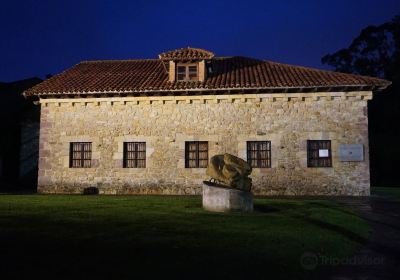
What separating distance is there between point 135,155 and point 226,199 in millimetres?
7891

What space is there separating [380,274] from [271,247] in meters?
1.40

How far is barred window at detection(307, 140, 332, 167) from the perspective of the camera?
15367 mm

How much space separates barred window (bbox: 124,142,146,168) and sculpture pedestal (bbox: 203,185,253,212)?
732 centimetres

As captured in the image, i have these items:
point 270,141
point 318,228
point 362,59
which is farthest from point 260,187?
point 362,59

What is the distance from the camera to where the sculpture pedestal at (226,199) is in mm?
9086

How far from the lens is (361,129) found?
15.2 meters

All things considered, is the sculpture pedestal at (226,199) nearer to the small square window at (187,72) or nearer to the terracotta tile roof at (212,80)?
the terracotta tile roof at (212,80)

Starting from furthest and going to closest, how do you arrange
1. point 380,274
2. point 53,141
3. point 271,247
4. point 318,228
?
point 53,141, point 318,228, point 271,247, point 380,274

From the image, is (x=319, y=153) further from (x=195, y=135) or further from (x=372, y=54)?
(x=372, y=54)

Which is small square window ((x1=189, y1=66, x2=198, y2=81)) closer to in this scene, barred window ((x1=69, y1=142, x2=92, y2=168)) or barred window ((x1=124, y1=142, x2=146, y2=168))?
barred window ((x1=124, y1=142, x2=146, y2=168))

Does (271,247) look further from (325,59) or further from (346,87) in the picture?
(325,59)

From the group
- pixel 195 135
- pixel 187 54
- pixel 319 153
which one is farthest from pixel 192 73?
pixel 319 153

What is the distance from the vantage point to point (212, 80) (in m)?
16.3

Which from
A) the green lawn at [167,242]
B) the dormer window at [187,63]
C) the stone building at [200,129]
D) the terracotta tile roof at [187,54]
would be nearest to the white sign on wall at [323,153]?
the stone building at [200,129]
